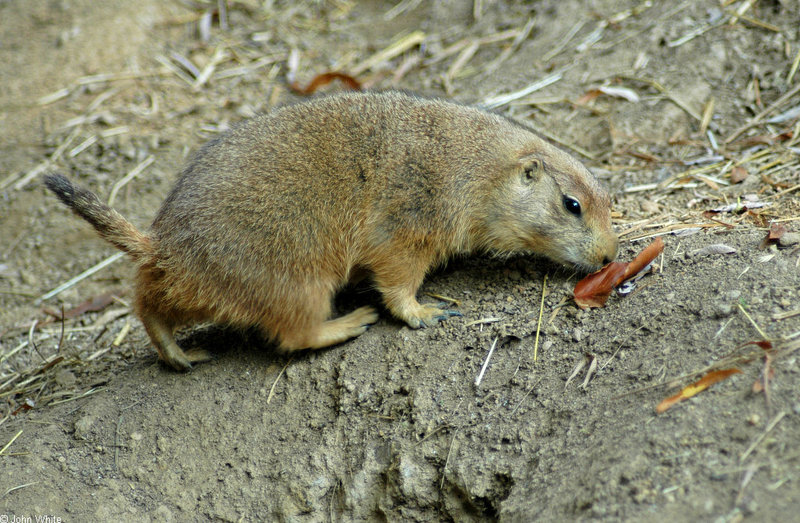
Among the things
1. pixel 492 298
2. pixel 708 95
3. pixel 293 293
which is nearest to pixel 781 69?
pixel 708 95

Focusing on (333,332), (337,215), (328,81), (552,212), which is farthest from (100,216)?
(328,81)

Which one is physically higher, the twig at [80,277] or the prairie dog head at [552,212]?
the prairie dog head at [552,212]

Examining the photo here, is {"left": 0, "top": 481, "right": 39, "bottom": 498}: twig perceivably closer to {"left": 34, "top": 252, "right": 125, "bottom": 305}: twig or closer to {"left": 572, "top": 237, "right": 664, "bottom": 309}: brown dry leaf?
{"left": 34, "top": 252, "right": 125, "bottom": 305}: twig

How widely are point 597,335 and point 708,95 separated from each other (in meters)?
3.60

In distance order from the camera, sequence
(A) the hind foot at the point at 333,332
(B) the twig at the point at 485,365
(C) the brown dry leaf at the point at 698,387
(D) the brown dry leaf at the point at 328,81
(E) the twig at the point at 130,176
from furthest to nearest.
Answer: (D) the brown dry leaf at the point at 328,81 → (E) the twig at the point at 130,176 → (A) the hind foot at the point at 333,332 → (B) the twig at the point at 485,365 → (C) the brown dry leaf at the point at 698,387

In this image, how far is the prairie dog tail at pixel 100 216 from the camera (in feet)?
13.3

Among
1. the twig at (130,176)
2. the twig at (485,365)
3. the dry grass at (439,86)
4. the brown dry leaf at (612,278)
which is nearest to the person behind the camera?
the twig at (485,365)

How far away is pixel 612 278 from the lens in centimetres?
436

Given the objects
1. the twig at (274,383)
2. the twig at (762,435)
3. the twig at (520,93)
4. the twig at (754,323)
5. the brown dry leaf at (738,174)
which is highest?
the twig at (520,93)

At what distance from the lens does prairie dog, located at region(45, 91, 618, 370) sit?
423 centimetres

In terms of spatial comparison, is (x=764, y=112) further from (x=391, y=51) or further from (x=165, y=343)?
(x=165, y=343)

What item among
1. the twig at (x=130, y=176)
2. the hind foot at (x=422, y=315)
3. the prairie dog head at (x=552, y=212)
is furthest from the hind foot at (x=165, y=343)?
the twig at (x=130, y=176)

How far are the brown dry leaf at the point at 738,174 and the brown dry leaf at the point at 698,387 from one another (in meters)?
2.63

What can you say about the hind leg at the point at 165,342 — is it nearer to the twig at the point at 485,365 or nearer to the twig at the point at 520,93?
the twig at the point at 485,365
